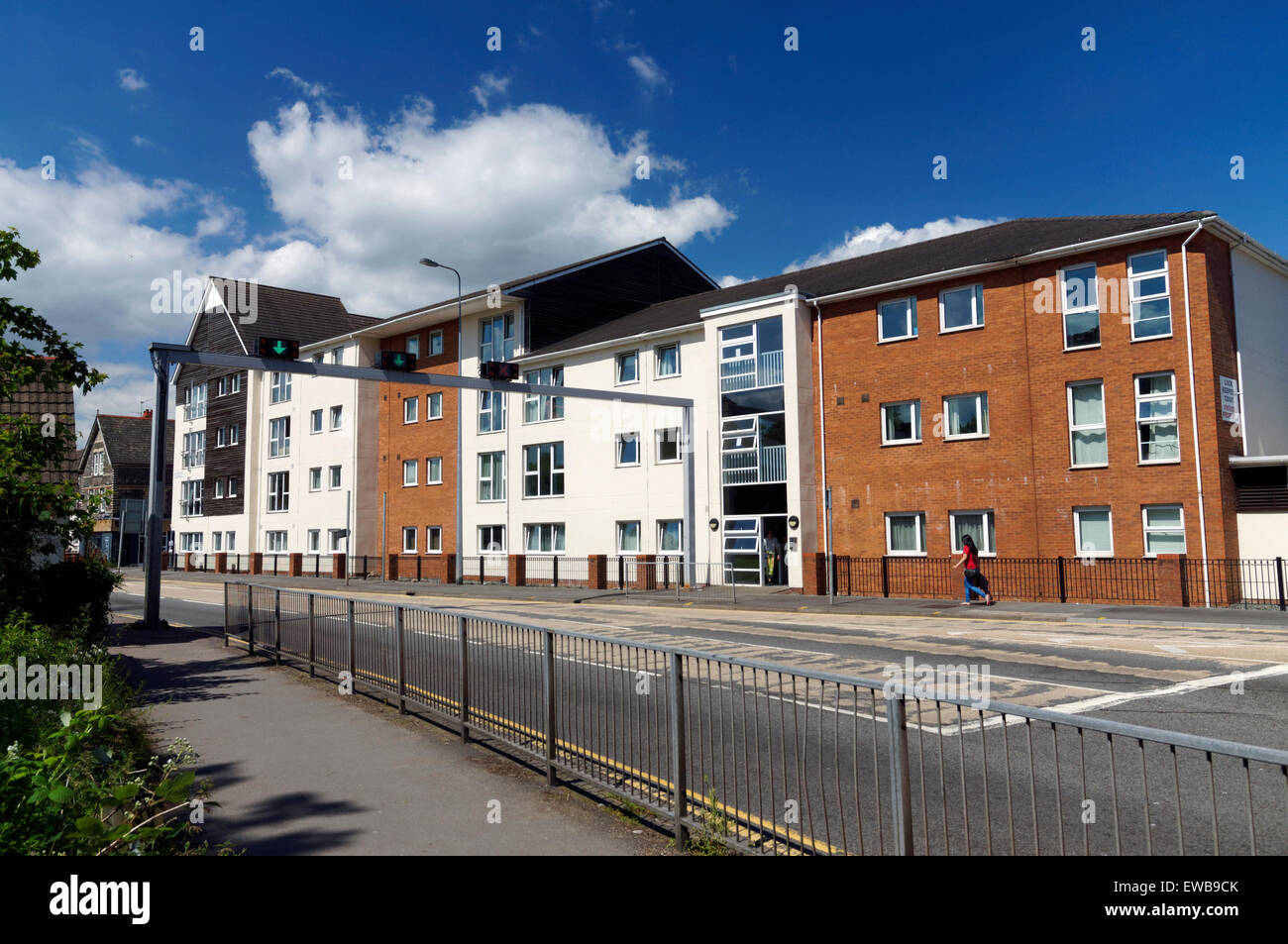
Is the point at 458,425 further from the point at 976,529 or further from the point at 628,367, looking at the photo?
the point at 976,529

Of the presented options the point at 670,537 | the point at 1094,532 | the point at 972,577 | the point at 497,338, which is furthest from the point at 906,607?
the point at 497,338

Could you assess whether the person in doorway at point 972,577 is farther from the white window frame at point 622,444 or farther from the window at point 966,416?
the white window frame at point 622,444

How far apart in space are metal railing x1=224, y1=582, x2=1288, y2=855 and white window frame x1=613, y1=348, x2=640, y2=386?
2445 cm

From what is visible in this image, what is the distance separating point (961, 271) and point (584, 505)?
52.6 feet

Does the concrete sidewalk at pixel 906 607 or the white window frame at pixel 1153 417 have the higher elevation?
the white window frame at pixel 1153 417

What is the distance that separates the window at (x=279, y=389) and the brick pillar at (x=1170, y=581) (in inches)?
1713

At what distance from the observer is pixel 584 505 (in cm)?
3334

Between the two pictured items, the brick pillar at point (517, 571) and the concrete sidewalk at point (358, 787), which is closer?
the concrete sidewalk at point (358, 787)

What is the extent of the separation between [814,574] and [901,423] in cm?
503

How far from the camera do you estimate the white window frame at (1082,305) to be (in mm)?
21734

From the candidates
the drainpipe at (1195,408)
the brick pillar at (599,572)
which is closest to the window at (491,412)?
the brick pillar at (599,572)

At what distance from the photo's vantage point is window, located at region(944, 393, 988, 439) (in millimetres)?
23625

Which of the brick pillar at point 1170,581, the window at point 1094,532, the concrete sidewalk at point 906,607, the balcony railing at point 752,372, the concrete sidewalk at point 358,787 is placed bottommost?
the concrete sidewalk at point 906,607
